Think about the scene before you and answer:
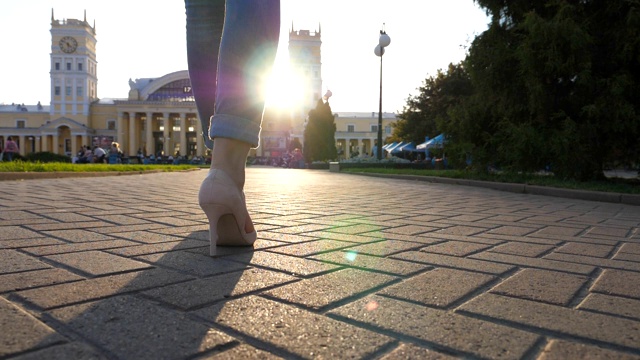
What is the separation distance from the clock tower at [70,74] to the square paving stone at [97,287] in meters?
89.5

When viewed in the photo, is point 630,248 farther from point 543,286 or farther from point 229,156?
point 229,156

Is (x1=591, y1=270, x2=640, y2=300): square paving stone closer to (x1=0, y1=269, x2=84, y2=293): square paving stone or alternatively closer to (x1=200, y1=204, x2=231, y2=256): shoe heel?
(x1=200, y1=204, x2=231, y2=256): shoe heel

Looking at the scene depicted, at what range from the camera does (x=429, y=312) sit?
4.42ft

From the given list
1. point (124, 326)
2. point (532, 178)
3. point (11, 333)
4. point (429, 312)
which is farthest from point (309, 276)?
point (532, 178)

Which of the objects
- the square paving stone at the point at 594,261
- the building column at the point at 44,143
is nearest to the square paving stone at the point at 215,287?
the square paving stone at the point at 594,261

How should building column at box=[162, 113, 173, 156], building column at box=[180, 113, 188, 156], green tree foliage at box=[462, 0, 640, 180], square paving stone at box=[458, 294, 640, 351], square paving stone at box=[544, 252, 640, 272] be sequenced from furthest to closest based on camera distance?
building column at box=[162, 113, 173, 156] → building column at box=[180, 113, 188, 156] → green tree foliage at box=[462, 0, 640, 180] → square paving stone at box=[544, 252, 640, 272] → square paving stone at box=[458, 294, 640, 351]


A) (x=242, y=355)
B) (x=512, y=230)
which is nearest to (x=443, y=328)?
(x=242, y=355)

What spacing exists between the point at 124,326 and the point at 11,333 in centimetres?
25

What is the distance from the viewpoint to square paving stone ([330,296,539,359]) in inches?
43.3

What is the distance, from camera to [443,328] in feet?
4.00

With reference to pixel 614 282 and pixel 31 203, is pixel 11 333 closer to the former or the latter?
pixel 614 282

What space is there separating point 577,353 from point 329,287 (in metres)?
0.76

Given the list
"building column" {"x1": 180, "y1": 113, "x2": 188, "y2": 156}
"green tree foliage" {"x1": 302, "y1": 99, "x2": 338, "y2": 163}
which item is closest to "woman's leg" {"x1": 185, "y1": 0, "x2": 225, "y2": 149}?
"green tree foliage" {"x1": 302, "y1": 99, "x2": 338, "y2": 163}

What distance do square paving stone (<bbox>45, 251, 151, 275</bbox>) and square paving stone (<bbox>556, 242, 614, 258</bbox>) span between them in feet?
6.93
